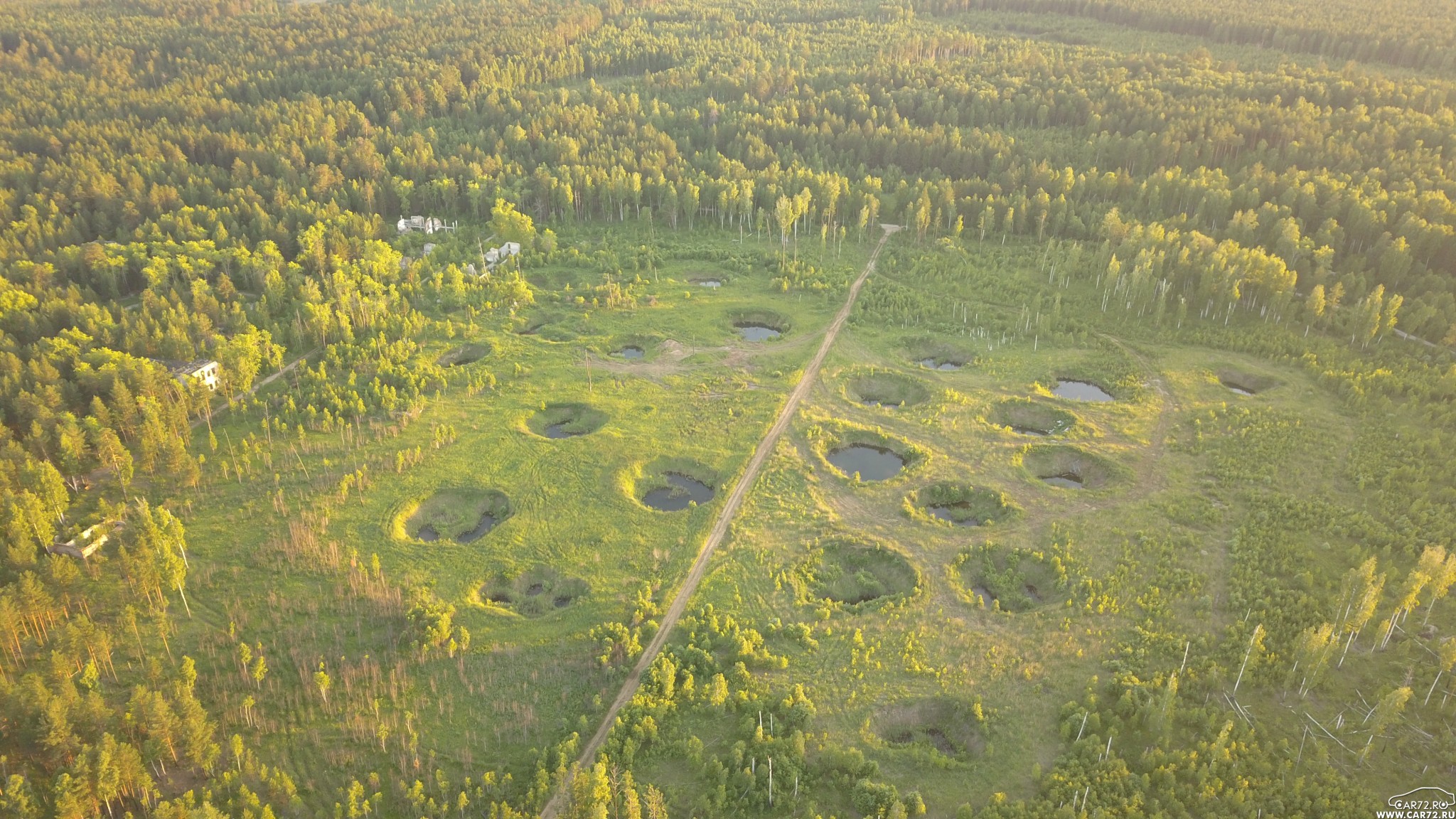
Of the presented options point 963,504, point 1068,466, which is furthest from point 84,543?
point 1068,466

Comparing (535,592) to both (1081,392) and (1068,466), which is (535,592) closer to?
(1068,466)

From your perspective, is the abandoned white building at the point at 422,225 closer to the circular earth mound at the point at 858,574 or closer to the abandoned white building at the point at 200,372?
the abandoned white building at the point at 200,372

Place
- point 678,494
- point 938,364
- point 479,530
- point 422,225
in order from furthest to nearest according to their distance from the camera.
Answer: point 422,225 < point 938,364 < point 678,494 < point 479,530

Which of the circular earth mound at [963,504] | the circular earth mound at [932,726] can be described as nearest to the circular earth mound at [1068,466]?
the circular earth mound at [963,504]

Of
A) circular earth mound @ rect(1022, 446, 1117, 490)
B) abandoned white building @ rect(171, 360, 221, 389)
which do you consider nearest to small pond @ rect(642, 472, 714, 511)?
circular earth mound @ rect(1022, 446, 1117, 490)

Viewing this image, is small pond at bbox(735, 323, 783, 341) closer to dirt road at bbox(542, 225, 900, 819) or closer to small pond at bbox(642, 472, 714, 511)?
dirt road at bbox(542, 225, 900, 819)

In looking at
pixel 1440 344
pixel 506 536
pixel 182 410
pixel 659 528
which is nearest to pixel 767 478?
pixel 659 528
